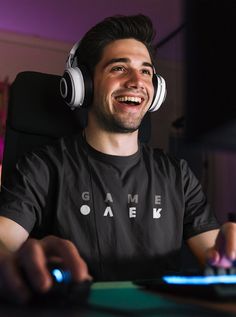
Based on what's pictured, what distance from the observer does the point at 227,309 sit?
392 mm

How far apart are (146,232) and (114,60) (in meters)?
0.57

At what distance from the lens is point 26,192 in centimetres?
112

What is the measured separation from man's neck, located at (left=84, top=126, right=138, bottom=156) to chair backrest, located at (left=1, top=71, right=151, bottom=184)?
8 cm

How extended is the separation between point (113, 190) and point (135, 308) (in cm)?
78

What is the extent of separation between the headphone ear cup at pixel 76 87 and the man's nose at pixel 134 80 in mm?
123

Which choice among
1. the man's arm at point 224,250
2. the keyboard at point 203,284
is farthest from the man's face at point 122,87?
the keyboard at point 203,284

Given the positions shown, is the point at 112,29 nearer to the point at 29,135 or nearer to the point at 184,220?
the point at 29,135

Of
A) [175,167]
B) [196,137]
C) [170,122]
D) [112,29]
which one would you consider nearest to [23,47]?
[170,122]

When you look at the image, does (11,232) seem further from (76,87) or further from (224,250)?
(224,250)

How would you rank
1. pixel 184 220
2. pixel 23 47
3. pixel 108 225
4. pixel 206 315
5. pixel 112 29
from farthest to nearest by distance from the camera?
pixel 23 47
pixel 112 29
pixel 184 220
pixel 108 225
pixel 206 315

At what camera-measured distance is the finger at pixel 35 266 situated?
403mm

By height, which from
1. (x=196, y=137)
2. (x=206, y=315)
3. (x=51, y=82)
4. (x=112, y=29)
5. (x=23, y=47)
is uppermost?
(x=23, y=47)

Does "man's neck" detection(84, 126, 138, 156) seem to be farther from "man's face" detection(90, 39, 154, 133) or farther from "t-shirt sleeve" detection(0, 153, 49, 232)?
"t-shirt sleeve" detection(0, 153, 49, 232)

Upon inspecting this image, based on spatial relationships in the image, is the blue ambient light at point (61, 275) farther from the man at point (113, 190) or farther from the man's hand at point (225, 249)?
the man at point (113, 190)
